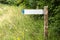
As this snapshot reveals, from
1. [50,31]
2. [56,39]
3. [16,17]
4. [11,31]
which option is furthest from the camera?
[16,17]

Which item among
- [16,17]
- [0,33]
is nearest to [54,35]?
[0,33]

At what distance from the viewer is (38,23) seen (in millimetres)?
8148

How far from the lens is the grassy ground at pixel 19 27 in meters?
6.85

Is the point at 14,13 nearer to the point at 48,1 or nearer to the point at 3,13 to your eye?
the point at 3,13

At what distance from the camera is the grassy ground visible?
6.85 m

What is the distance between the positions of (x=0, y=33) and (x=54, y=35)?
6.55 ft

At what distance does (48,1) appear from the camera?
7.67 meters

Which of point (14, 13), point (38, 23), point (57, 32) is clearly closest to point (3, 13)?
point (14, 13)

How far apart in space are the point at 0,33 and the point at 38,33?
142 centimetres

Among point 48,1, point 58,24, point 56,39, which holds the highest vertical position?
point 48,1

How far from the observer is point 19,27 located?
7.79 metres

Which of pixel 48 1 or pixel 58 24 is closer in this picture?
pixel 58 24

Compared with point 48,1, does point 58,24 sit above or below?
below

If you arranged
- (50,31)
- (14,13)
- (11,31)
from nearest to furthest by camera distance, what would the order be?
1. (50,31)
2. (11,31)
3. (14,13)
